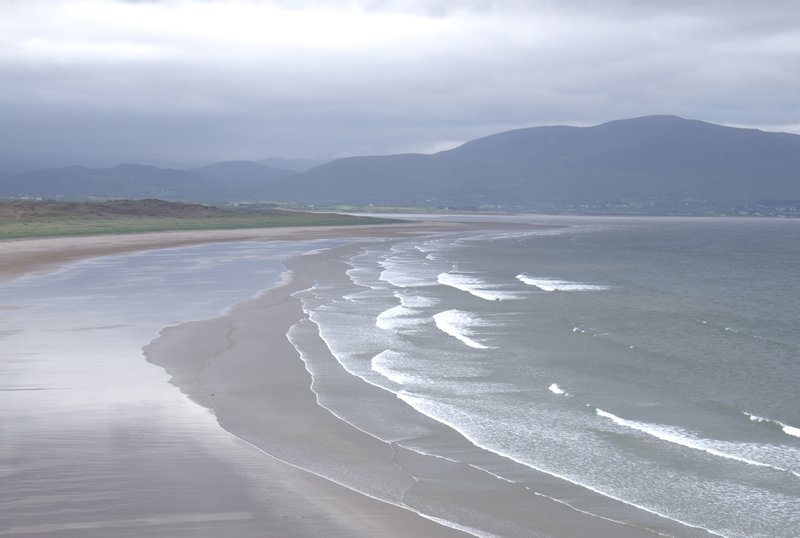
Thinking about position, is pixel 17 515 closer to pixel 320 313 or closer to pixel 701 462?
pixel 701 462

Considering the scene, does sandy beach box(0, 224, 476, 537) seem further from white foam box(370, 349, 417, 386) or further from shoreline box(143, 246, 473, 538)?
white foam box(370, 349, 417, 386)

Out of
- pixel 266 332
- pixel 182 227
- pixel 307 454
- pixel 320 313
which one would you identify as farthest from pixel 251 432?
pixel 182 227

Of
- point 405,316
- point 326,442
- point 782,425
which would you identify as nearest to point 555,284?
point 405,316

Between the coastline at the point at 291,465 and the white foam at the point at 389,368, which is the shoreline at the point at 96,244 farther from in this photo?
the white foam at the point at 389,368

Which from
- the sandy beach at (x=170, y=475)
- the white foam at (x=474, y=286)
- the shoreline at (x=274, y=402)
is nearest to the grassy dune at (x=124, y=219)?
the white foam at (x=474, y=286)

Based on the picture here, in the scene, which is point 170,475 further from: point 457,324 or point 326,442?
point 457,324

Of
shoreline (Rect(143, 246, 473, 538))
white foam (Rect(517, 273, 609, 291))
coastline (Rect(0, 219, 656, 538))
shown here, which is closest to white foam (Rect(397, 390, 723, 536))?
coastline (Rect(0, 219, 656, 538))
